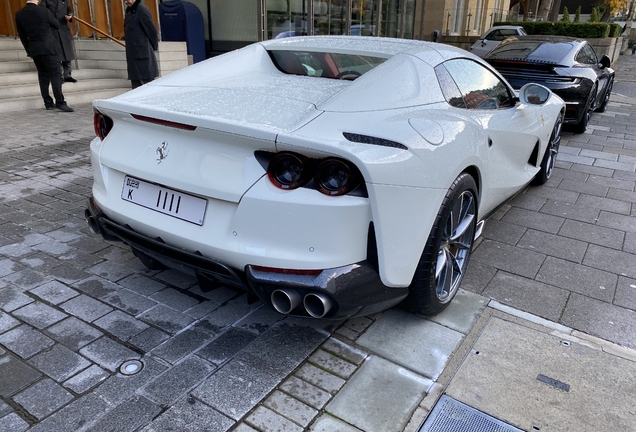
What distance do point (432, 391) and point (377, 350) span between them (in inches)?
15.1

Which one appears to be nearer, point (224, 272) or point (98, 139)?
point (224, 272)

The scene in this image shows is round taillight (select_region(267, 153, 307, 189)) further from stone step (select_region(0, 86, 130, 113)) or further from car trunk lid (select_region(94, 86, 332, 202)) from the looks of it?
stone step (select_region(0, 86, 130, 113))

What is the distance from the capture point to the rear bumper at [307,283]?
7.38 feet

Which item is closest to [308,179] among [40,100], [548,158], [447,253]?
[447,253]

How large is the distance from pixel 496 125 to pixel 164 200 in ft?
7.31

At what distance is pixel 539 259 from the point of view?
3898 millimetres

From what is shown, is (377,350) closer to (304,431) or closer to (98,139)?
(304,431)

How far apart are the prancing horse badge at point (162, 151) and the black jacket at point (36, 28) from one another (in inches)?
304

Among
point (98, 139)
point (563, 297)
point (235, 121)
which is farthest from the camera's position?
point (563, 297)

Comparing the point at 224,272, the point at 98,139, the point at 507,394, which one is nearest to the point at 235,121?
the point at 224,272

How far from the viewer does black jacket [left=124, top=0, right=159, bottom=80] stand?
8.91 meters

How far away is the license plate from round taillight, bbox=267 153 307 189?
0.38m

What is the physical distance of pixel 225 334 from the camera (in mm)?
2775

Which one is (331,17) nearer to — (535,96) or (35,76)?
(35,76)
